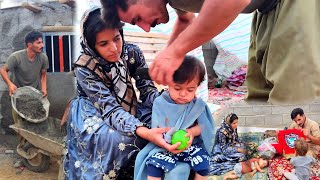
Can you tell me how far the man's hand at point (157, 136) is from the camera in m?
1.15

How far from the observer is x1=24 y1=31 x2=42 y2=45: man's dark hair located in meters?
2.09

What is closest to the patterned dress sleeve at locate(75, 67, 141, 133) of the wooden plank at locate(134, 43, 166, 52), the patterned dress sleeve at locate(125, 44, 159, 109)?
the patterned dress sleeve at locate(125, 44, 159, 109)

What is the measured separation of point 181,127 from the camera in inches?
46.3

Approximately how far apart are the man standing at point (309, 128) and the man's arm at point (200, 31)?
1397mm

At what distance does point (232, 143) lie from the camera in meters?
2.44

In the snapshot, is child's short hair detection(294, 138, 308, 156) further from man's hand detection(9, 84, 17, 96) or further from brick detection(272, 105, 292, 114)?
man's hand detection(9, 84, 17, 96)

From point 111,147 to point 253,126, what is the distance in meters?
1.23

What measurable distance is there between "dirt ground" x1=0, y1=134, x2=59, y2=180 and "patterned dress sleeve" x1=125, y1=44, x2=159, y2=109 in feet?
3.82

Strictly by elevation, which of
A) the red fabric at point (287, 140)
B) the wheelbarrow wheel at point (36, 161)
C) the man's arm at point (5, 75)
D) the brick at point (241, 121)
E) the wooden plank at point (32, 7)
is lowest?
the wheelbarrow wheel at point (36, 161)

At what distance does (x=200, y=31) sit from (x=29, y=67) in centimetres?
144

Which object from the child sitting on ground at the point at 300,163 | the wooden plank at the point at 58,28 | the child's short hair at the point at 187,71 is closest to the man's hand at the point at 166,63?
the child's short hair at the point at 187,71

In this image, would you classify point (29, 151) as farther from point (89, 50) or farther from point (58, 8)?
point (89, 50)

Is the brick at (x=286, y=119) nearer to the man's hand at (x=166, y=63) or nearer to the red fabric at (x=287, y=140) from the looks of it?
the red fabric at (x=287, y=140)

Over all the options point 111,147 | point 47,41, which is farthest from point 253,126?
point 111,147
